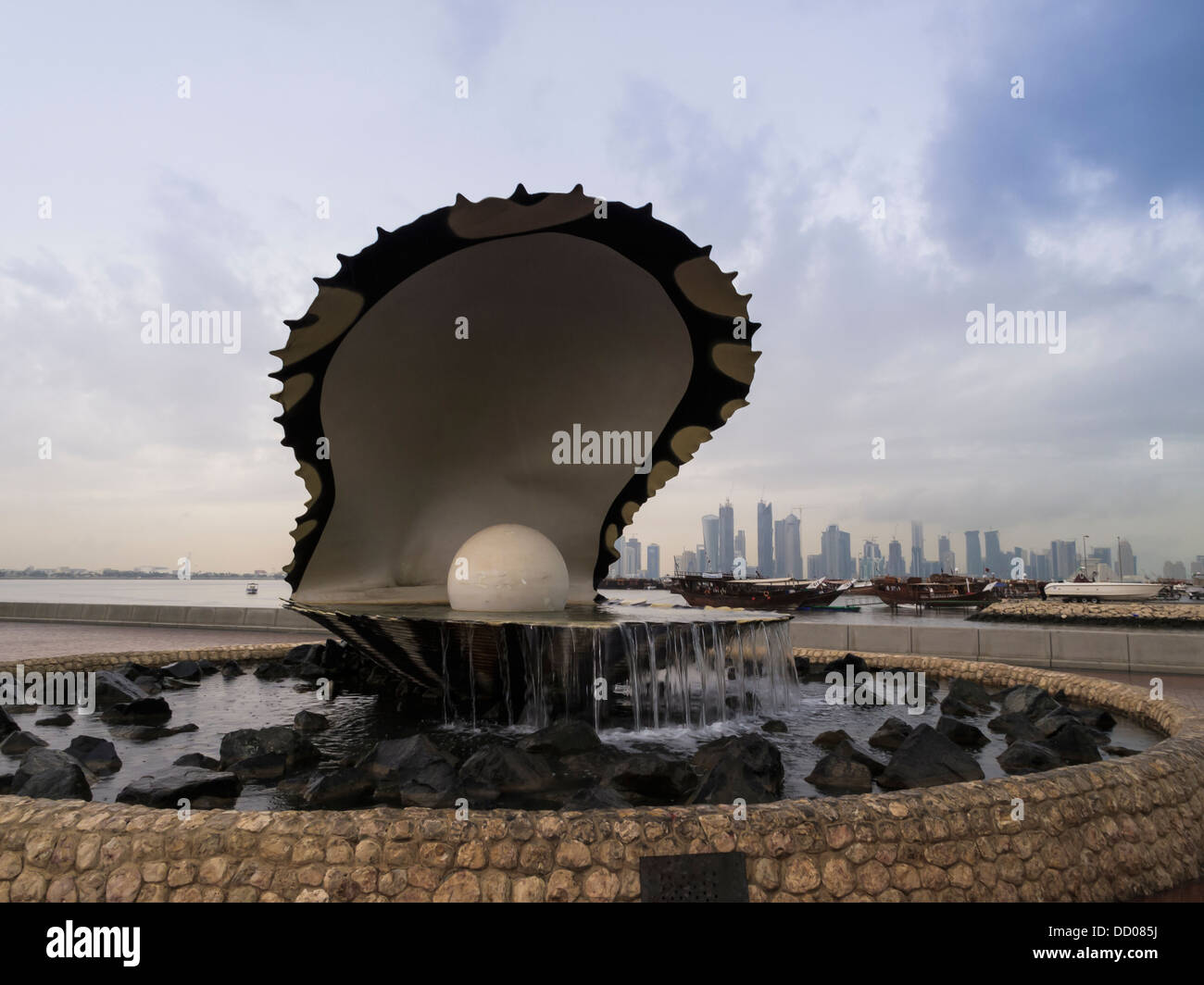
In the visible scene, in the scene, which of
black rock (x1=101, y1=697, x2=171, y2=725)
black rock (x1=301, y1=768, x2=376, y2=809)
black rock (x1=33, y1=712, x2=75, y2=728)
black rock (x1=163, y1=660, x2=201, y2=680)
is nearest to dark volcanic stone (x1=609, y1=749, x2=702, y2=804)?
black rock (x1=301, y1=768, x2=376, y2=809)

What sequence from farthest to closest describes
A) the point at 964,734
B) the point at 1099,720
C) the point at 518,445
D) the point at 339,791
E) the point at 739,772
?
the point at 518,445 → the point at 1099,720 → the point at 964,734 → the point at 339,791 → the point at 739,772

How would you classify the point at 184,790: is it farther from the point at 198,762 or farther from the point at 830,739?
the point at 830,739

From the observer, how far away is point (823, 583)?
40.2 m

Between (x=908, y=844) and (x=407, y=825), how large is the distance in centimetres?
233

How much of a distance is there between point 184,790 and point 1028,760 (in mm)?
5612

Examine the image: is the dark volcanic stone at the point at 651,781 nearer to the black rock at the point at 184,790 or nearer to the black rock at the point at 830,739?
the black rock at the point at 830,739

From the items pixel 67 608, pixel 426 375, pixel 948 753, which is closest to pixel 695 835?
pixel 948 753

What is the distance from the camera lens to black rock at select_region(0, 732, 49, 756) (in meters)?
5.91

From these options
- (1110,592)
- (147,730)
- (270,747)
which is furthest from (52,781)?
(1110,592)

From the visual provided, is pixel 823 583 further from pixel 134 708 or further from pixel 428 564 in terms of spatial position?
pixel 134 708

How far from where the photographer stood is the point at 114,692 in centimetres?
822

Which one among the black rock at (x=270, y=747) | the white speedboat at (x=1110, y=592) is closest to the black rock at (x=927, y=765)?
the black rock at (x=270, y=747)

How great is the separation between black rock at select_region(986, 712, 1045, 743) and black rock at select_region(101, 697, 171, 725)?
26.1 ft
